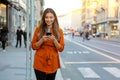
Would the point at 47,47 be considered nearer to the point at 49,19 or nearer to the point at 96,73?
the point at 49,19

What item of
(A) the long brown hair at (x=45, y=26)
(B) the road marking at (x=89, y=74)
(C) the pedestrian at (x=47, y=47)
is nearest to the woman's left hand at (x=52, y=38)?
(C) the pedestrian at (x=47, y=47)

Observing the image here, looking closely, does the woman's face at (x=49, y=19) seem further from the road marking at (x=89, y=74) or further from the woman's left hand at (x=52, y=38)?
the road marking at (x=89, y=74)

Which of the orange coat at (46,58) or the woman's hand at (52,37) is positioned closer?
the woman's hand at (52,37)

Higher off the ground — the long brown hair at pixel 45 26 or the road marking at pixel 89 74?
the long brown hair at pixel 45 26

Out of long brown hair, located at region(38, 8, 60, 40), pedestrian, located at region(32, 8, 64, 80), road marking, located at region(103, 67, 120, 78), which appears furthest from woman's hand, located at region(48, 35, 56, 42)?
road marking, located at region(103, 67, 120, 78)

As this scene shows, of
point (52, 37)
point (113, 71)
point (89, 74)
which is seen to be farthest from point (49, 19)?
point (113, 71)

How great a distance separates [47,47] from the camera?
18.6ft

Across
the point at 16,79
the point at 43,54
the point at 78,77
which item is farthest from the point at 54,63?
the point at 78,77

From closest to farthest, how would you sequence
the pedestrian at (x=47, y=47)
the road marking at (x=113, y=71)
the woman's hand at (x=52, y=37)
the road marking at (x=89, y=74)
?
1. the woman's hand at (x=52, y=37)
2. the pedestrian at (x=47, y=47)
3. the road marking at (x=89, y=74)
4. the road marking at (x=113, y=71)

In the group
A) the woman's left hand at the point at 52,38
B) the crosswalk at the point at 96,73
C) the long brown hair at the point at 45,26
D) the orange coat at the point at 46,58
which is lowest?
the crosswalk at the point at 96,73

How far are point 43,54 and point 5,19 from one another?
96.5ft

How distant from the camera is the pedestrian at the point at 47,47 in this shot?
18.4 ft

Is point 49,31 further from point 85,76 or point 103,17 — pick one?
point 103,17

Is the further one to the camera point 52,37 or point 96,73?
point 96,73
